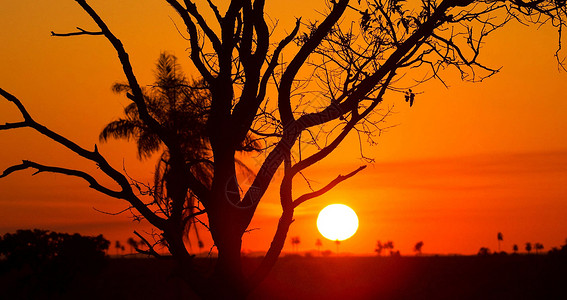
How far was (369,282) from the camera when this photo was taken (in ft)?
194

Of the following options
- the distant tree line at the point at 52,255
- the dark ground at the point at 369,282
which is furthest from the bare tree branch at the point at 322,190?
the dark ground at the point at 369,282

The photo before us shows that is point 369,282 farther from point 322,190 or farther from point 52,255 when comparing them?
point 322,190

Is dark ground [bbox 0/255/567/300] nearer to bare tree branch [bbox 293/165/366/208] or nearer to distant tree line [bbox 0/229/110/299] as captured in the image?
distant tree line [bbox 0/229/110/299]

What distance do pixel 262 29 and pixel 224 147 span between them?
4.88 ft

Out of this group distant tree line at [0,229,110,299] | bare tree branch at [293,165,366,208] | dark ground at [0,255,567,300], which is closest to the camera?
A: bare tree branch at [293,165,366,208]

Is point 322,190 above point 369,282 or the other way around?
the other way around

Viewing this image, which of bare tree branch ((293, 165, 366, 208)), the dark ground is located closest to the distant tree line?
the dark ground

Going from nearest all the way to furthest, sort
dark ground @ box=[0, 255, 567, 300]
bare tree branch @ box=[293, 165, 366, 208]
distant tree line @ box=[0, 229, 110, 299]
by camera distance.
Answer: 1. bare tree branch @ box=[293, 165, 366, 208]
2. distant tree line @ box=[0, 229, 110, 299]
3. dark ground @ box=[0, 255, 567, 300]

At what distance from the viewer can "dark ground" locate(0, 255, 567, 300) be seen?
1820 inches

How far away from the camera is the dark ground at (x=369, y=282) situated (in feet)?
152

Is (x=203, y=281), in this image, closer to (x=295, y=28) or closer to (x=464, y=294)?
(x=295, y=28)

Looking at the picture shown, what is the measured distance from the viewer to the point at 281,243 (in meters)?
8.56

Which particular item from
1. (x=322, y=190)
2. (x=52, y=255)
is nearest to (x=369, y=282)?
(x=52, y=255)

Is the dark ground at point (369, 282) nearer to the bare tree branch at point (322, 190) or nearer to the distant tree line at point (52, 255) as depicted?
the distant tree line at point (52, 255)
